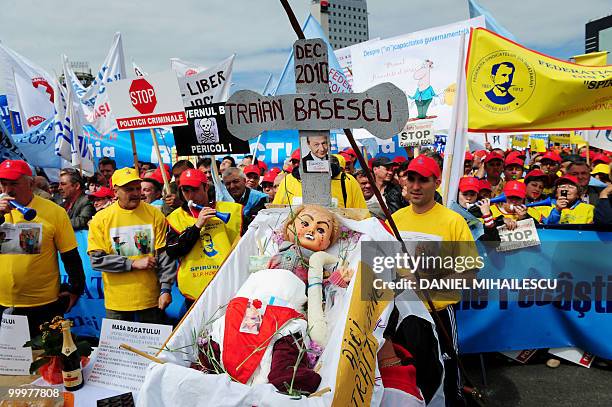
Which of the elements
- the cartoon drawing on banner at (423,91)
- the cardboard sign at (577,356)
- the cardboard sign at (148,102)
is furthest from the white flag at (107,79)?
the cardboard sign at (577,356)

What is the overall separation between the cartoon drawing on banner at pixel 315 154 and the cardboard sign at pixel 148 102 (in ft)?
8.30

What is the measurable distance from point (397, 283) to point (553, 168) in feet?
24.5

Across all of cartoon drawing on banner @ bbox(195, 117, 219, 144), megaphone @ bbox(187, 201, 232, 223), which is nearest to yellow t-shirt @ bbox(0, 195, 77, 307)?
megaphone @ bbox(187, 201, 232, 223)

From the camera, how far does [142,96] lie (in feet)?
16.6

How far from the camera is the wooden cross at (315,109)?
2.60m

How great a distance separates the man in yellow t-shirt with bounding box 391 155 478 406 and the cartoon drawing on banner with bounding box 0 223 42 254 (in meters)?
2.82

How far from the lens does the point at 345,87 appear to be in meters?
8.77

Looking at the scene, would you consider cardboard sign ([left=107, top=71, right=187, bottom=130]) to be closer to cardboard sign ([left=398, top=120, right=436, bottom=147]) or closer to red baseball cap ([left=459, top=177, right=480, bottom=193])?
red baseball cap ([left=459, top=177, right=480, bottom=193])

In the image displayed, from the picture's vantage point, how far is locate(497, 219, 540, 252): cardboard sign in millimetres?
4387

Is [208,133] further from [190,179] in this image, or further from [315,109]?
[315,109]

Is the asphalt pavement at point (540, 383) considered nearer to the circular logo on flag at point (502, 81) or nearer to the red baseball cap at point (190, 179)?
the circular logo on flag at point (502, 81)

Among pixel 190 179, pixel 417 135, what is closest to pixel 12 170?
pixel 190 179

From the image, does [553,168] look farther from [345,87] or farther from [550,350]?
[550,350]

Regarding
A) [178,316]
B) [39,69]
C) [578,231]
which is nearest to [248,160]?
[39,69]
